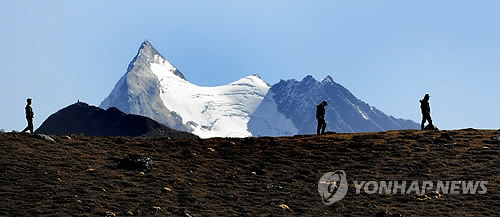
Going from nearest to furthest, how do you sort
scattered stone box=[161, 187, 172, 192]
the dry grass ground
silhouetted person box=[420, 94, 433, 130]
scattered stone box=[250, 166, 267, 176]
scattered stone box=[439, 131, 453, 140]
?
the dry grass ground
scattered stone box=[161, 187, 172, 192]
scattered stone box=[250, 166, 267, 176]
scattered stone box=[439, 131, 453, 140]
silhouetted person box=[420, 94, 433, 130]

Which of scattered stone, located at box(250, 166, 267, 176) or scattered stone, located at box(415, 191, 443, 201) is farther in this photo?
scattered stone, located at box(250, 166, 267, 176)

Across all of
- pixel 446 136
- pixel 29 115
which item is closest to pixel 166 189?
pixel 29 115

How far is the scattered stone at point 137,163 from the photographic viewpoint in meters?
37.2

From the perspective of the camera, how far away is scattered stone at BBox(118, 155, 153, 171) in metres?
37.2

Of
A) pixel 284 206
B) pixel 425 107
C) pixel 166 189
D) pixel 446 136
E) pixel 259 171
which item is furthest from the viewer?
pixel 425 107

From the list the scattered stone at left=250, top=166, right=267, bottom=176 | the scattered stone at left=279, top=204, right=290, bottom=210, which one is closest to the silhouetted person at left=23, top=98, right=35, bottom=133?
the scattered stone at left=250, top=166, right=267, bottom=176

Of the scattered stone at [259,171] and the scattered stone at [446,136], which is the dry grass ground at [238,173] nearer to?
the scattered stone at [259,171]

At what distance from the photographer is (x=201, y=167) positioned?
38.1 metres

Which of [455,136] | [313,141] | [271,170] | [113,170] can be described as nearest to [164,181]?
[113,170]

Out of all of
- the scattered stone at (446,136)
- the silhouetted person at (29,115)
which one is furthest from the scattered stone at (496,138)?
the silhouetted person at (29,115)

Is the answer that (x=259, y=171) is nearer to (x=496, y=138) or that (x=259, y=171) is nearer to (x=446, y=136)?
(x=446, y=136)

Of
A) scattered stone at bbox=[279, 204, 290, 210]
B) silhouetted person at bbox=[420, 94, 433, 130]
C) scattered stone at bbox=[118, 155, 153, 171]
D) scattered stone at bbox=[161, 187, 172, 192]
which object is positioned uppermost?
silhouetted person at bbox=[420, 94, 433, 130]

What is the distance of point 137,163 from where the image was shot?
37.4 metres

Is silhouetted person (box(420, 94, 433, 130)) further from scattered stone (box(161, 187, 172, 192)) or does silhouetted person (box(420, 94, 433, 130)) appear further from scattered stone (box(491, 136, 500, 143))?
scattered stone (box(161, 187, 172, 192))
